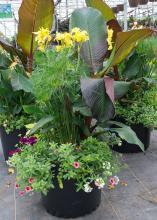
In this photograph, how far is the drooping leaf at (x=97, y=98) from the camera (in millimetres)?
1898

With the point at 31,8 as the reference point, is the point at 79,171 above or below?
below

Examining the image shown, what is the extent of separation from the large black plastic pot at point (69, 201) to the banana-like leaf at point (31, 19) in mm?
1283

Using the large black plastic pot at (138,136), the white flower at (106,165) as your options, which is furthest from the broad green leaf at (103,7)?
the white flower at (106,165)

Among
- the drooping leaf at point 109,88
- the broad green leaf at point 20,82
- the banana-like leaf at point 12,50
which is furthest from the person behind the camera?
the banana-like leaf at point 12,50

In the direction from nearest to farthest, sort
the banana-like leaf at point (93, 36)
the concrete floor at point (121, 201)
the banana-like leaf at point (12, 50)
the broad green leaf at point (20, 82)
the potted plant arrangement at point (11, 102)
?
Result: the concrete floor at point (121, 201), the banana-like leaf at point (93, 36), the broad green leaf at point (20, 82), the potted plant arrangement at point (11, 102), the banana-like leaf at point (12, 50)

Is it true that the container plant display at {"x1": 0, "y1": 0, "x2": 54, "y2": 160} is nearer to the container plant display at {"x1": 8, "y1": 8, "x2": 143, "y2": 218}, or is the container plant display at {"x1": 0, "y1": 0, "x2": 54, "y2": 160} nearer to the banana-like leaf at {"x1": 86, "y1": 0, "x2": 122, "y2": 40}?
the banana-like leaf at {"x1": 86, "y1": 0, "x2": 122, "y2": 40}

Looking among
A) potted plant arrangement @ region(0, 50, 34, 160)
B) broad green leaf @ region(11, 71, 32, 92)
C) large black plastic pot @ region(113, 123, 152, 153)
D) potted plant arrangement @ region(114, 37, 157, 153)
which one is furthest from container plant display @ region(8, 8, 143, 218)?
large black plastic pot @ region(113, 123, 152, 153)

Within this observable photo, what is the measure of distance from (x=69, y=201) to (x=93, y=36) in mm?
1077

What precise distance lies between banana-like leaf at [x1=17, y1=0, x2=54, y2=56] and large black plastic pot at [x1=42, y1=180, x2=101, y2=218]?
1283 mm

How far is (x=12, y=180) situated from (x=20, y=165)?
0.73 meters

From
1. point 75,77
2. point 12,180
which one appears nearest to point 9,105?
point 12,180

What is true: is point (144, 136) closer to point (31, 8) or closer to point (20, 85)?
point (20, 85)

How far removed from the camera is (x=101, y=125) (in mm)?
2217

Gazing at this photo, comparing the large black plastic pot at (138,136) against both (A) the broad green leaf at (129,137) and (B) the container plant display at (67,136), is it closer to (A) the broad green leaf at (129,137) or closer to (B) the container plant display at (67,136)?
(B) the container plant display at (67,136)
